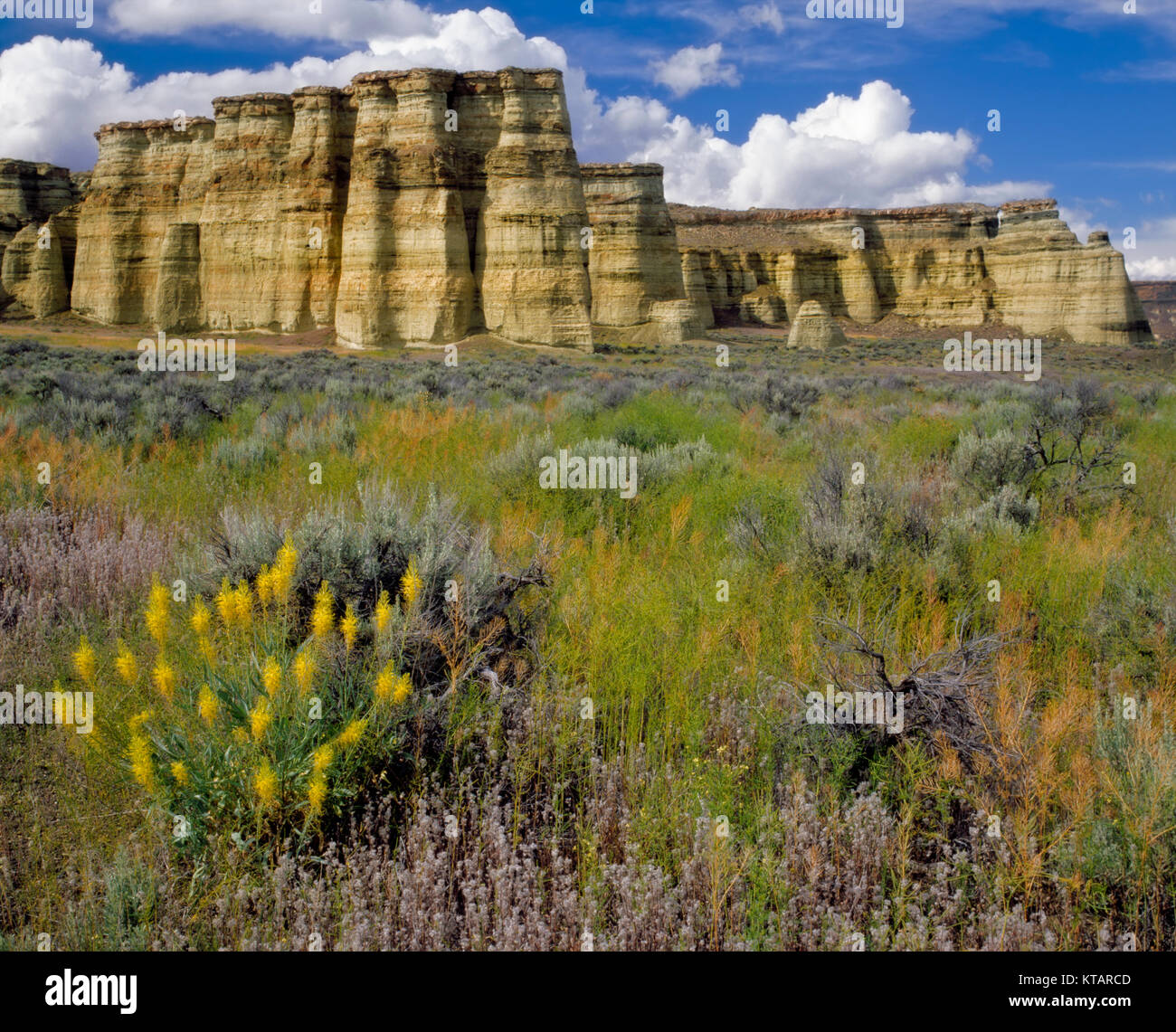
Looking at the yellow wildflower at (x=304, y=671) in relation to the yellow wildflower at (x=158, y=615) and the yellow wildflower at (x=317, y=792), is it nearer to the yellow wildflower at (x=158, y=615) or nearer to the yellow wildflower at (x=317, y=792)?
the yellow wildflower at (x=317, y=792)

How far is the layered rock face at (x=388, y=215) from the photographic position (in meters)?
39.2

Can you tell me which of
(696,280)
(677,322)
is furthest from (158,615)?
(696,280)

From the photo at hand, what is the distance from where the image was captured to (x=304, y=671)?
6.87 feet

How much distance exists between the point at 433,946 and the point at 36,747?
5.35ft

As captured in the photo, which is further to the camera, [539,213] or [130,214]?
[130,214]

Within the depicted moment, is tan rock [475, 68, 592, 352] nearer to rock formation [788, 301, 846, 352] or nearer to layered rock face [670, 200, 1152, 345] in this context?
rock formation [788, 301, 846, 352]

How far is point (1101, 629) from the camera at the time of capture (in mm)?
3367

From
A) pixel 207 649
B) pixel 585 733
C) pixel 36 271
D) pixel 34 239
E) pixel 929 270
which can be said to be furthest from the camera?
pixel 929 270

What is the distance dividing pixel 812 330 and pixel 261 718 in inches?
2002

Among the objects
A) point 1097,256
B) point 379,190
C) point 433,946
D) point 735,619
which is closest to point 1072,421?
point 735,619

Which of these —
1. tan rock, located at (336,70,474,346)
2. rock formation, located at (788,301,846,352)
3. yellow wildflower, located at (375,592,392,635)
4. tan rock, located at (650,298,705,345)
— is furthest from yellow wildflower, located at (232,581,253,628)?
rock formation, located at (788,301,846,352)

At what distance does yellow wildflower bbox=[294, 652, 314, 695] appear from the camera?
6.88ft

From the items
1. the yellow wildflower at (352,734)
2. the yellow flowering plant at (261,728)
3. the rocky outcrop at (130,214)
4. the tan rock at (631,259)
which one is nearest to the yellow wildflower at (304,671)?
the yellow flowering plant at (261,728)

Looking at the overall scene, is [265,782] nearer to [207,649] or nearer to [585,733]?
[207,649]
